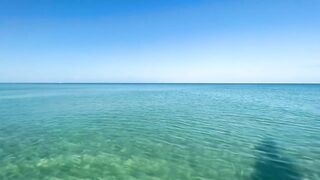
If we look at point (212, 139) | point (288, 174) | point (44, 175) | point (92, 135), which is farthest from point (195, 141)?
point (44, 175)

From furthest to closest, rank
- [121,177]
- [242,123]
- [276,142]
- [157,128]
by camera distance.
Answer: [242,123]
[157,128]
[276,142]
[121,177]

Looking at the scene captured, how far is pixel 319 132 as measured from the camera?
15.0 meters

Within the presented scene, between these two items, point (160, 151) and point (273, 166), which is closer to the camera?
point (273, 166)

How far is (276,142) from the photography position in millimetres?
12570

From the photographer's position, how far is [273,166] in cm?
905

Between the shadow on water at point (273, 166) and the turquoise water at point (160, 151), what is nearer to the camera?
the shadow on water at point (273, 166)

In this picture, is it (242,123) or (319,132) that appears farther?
(242,123)

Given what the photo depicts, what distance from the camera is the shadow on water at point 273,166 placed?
815 cm

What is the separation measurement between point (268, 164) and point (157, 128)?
8.33 m

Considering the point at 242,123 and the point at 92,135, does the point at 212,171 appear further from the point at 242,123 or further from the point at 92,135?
the point at 242,123

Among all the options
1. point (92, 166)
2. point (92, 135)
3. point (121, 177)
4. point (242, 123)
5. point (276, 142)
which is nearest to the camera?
point (121, 177)

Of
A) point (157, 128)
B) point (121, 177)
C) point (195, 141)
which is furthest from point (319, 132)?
point (121, 177)

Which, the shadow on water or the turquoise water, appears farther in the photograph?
the turquoise water

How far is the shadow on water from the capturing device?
8.15m
